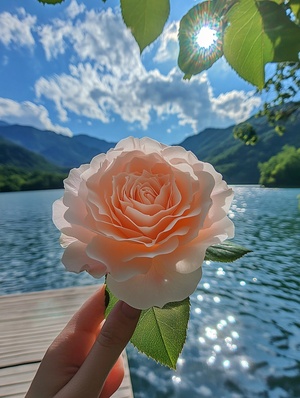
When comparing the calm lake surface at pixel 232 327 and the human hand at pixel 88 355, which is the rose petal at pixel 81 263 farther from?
the calm lake surface at pixel 232 327

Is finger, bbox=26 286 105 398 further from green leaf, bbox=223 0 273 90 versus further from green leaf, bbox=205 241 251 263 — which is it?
green leaf, bbox=223 0 273 90

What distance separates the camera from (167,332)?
41 centimetres

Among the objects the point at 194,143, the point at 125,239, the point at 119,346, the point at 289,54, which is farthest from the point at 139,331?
the point at 194,143

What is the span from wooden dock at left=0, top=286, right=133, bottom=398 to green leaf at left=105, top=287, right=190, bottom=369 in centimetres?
118

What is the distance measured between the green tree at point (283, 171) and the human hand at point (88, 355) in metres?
40.5

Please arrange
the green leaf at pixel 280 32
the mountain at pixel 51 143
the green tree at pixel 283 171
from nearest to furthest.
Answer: the green leaf at pixel 280 32, the green tree at pixel 283 171, the mountain at pixel 51 143

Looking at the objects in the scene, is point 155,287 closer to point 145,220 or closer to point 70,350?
point 145,220

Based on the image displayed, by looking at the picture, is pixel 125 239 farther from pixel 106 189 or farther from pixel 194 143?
pixel 194 143

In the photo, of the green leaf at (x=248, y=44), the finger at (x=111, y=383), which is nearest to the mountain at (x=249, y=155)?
the finger at (x=111, y=383)

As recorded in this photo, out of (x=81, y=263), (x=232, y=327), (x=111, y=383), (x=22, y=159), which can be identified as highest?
(x=22, y=159)

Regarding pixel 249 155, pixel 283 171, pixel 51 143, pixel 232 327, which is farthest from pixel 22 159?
pixel 232 327

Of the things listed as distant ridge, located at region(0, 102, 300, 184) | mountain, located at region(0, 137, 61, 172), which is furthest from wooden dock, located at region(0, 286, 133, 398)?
mountain, located at region(0, 137, 61, 172)

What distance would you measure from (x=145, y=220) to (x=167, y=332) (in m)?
0.17

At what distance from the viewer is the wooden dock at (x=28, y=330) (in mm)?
1521
